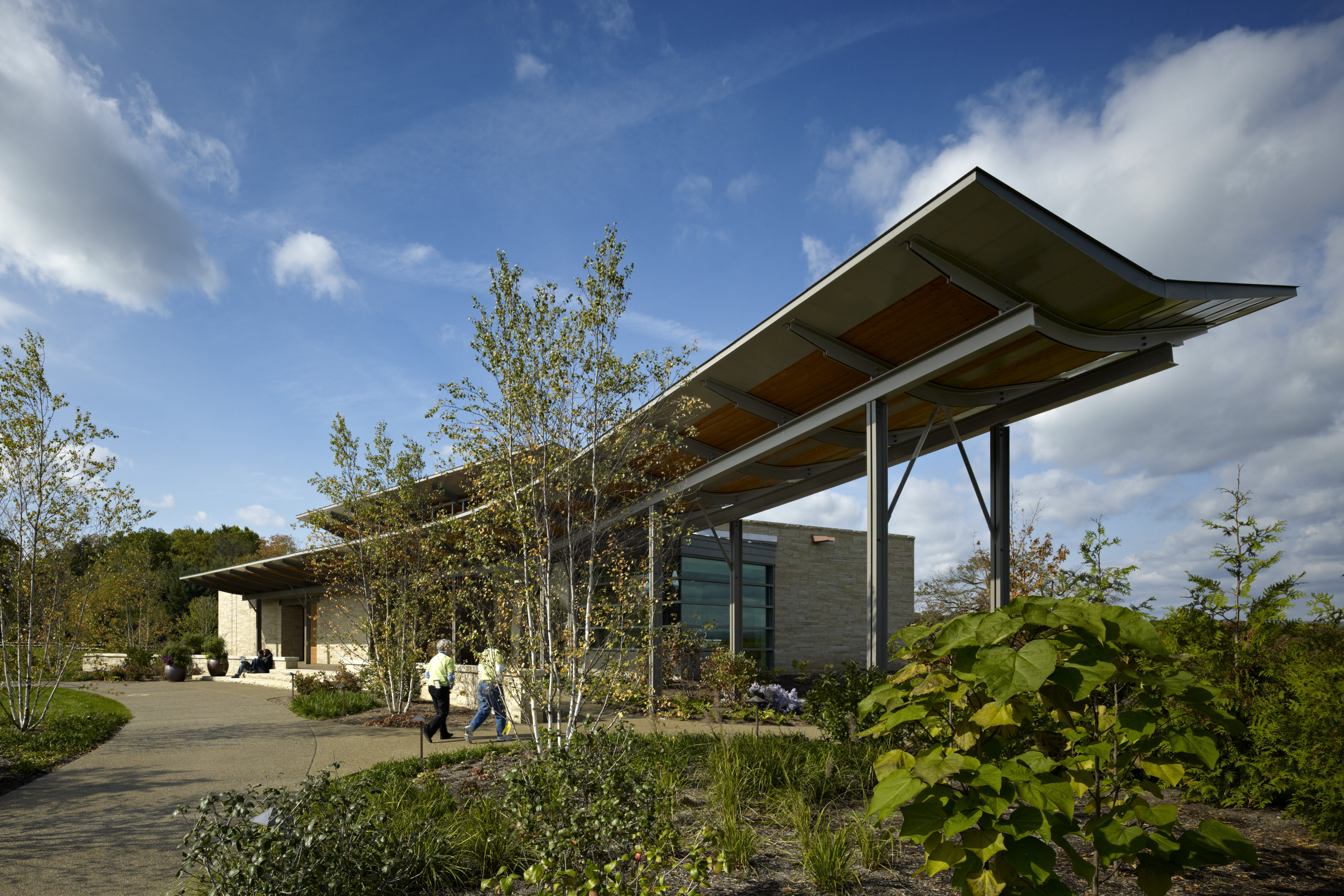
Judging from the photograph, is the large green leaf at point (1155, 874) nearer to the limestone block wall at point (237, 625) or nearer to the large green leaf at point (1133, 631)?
the large green leaf at point (1133, 631)

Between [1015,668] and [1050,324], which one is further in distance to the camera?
[1050,324]

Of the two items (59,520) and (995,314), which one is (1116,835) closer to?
(995,314)

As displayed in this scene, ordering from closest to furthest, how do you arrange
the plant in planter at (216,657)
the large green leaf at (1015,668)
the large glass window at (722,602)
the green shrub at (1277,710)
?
the large green leaf at (1015,668) → the green shrub at (1277,710) → the large glass window at (722,602) → the plant in planter at (216,657)

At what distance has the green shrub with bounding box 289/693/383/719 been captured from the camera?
49.0 feet

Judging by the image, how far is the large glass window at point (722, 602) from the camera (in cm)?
2070

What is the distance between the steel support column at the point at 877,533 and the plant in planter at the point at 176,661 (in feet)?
90.3

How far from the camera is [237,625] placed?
36.3 m

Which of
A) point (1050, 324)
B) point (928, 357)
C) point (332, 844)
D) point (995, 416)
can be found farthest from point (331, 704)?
point (1050, 324)

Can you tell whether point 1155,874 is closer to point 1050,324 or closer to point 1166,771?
point 1166,771

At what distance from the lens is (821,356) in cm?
999

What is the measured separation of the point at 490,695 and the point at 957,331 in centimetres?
848

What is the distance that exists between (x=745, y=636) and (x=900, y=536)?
716cm

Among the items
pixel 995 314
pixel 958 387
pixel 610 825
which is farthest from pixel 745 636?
→ pixel 610 825

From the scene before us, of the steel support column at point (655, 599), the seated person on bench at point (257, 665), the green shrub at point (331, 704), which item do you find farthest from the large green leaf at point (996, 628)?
the seated person on bench at point (257, 665)
